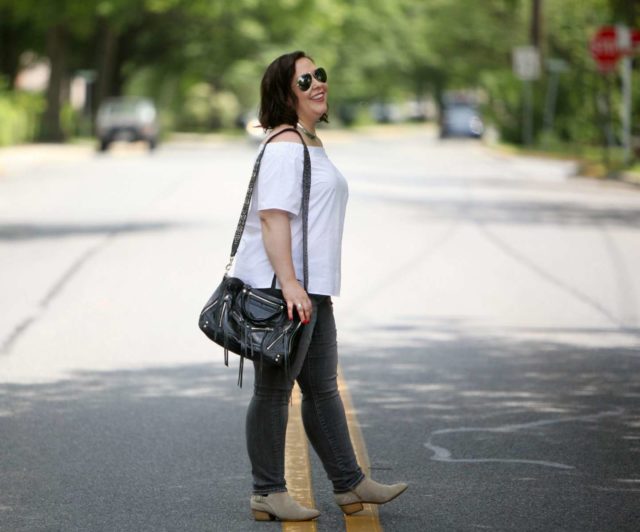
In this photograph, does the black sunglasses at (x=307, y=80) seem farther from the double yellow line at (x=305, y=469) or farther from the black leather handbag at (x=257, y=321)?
the double yellow line at (x=305, y=469)

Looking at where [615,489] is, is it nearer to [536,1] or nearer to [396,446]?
[396,446]

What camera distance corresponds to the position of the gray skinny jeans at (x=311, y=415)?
5531 mm

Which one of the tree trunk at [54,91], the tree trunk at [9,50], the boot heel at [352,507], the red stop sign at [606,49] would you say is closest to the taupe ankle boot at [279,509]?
the boot heel at [352,507]

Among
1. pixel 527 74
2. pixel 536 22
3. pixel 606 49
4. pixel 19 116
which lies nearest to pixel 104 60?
pixel 19 116

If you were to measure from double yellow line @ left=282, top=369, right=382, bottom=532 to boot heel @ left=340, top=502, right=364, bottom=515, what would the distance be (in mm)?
23

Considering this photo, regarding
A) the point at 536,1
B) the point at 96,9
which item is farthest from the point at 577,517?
the point at 96,9

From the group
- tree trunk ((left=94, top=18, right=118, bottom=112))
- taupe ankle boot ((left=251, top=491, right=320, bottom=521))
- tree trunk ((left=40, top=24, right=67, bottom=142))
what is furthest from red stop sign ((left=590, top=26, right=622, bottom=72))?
taupe ankle boot ((left=251, top=491, right=320, bottom=521))

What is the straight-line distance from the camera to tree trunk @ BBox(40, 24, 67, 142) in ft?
169

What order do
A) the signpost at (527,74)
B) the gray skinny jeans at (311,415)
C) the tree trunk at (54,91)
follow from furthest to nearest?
1. the tree trunk at (54,91)
2. the signpost at (527,74)
3. the gray skinny jeans at (311,415)

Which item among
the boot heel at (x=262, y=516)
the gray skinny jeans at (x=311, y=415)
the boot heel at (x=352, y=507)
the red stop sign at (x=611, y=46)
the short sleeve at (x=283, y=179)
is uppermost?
the red stop sign at (x=611, y=46)

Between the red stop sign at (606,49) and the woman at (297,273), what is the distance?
92.8ft

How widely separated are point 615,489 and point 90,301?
682cm

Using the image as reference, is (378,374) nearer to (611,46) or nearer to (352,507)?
(352,507)

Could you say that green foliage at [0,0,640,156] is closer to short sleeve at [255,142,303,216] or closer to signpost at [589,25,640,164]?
signpost at [589,25,640,164]
